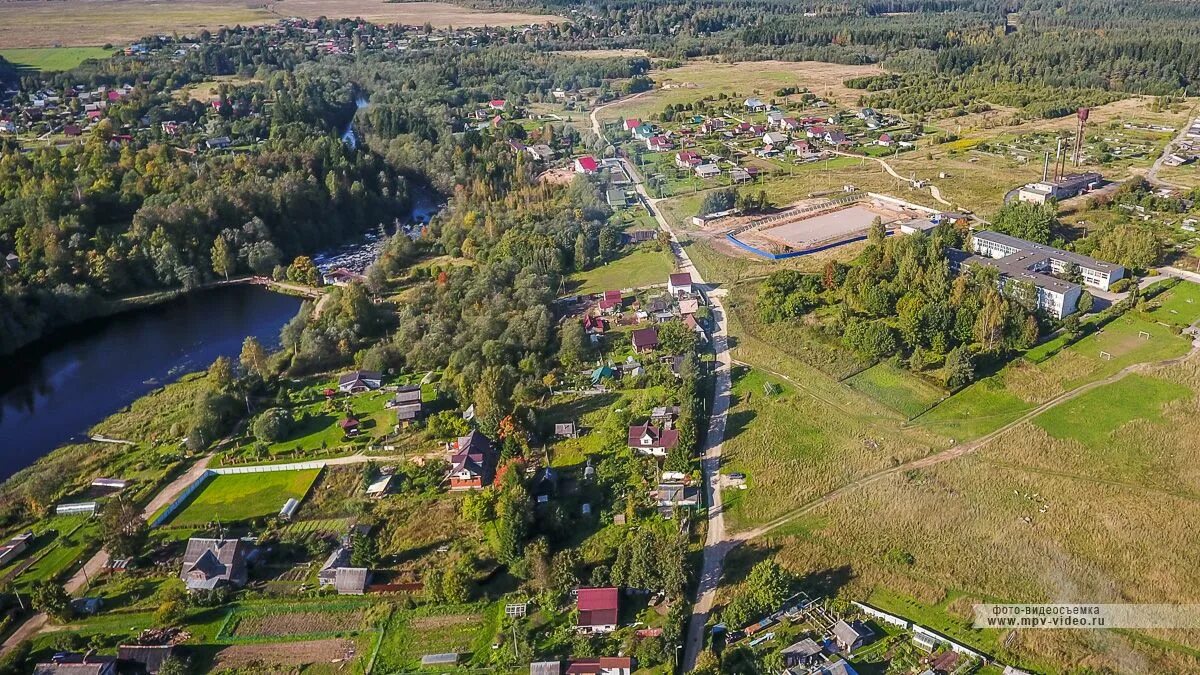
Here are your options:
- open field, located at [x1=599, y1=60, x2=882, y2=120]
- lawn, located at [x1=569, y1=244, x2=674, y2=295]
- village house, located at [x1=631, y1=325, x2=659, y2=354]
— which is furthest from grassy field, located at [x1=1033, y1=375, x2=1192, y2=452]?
open field, located at [x1=599, y1=60, x2=882, y2=120]

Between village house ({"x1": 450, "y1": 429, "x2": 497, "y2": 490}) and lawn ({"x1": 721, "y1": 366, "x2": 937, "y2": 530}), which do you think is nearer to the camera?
lawn ({"x1": 721, "y1": 366, "x2": 937, "y2": 530})

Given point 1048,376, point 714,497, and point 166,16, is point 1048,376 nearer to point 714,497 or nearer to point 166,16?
point 714,497

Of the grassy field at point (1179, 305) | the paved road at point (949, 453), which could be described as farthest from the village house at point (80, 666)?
the grassy field at point (1179, 305)

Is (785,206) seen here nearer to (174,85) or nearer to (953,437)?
(953,437)

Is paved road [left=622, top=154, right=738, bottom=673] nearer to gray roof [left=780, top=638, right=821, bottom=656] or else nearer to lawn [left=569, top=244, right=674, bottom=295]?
gray roof [left=780, top=638, right=821, bottom=656]

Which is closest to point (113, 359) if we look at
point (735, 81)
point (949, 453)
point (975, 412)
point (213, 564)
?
point (213, 564)

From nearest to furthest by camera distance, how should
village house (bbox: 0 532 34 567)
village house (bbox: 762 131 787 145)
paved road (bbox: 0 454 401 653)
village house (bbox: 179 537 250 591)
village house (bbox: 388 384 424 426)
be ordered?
paved road (bbox: 0 454 401 653) < village house (bbox: 179 537 250 591) < village house (bbox: 0 532 34 567) < village house (bbox: 388 384 424 426) < village house (bbox: 762 131 787 145)
